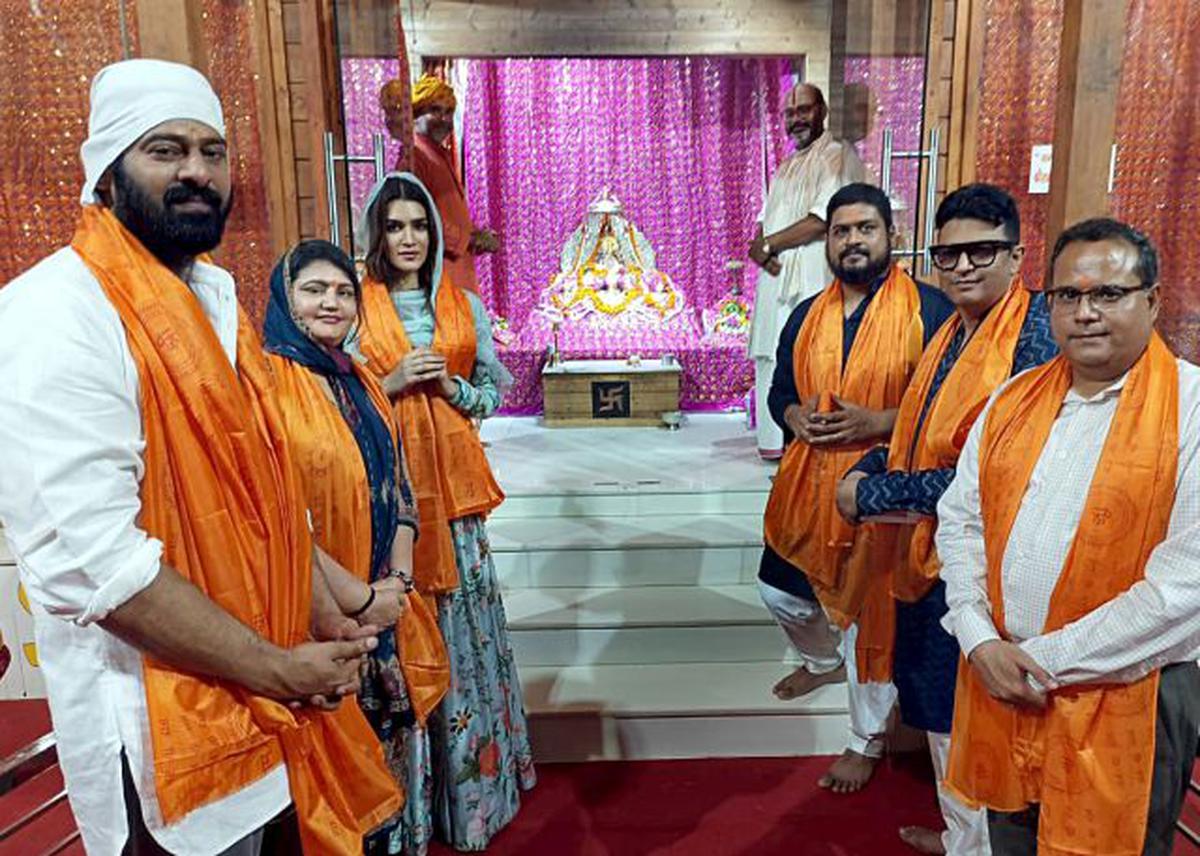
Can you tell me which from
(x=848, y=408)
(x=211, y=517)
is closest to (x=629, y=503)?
(x=848, y=408)

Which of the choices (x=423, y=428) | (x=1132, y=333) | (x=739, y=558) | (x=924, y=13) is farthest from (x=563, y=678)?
(x=924, y=13)

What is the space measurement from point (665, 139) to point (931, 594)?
4.74 meters

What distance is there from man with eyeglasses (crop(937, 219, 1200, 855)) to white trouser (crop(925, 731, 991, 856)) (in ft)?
1.41

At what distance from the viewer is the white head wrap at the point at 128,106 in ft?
A: 3.52

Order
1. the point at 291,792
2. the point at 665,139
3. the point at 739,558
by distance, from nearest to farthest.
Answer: the point at 291,792, the point at 739,558, the point at 665,139

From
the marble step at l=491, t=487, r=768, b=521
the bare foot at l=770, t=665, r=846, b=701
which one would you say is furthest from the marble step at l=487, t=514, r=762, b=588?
the bare foot at l=770, t=665, r=846, b=701

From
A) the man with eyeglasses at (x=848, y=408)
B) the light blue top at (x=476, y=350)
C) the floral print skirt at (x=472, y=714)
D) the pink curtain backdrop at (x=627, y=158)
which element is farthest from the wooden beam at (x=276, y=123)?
the pink curtain backdrop at (x=627, y=158)

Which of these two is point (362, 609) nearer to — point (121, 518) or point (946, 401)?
point (121, 518)

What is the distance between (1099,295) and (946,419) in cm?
52

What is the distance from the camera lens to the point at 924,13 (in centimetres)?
287

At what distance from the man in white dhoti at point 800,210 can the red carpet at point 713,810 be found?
1499 millimetres

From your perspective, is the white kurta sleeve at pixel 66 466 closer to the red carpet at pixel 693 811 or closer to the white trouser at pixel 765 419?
the red carpet at pixel 693 811

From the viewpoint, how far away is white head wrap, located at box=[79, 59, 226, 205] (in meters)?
1.07

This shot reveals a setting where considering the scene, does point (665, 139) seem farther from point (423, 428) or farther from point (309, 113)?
point (423, 428)
